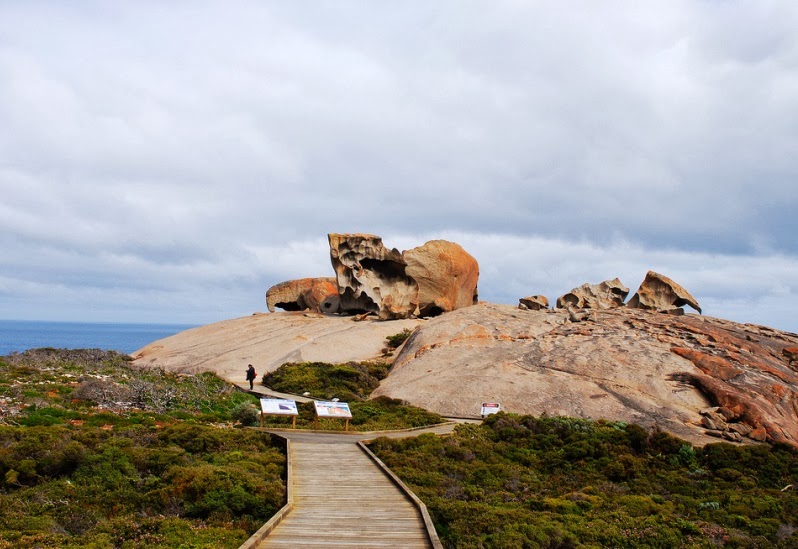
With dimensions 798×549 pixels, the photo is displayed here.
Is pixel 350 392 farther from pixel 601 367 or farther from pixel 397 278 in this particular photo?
pixel 397 278

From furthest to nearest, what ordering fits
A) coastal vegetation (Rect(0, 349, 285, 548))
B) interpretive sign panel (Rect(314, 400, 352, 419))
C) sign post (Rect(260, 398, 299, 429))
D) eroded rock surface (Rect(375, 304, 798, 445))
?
eroded rock surface (Rect(375, 304, 798, 445)), interpretive sign panel (Rect(314, 400, 352, 419)), sign post (Rect(260, 398, 299, 429)), coastal vegetation (Rect(0, 349, 285, 548))

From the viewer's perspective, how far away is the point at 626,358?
92.6 ft

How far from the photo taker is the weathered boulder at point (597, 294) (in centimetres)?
4966

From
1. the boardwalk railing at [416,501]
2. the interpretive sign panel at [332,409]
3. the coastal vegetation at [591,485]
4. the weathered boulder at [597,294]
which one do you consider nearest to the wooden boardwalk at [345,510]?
the boardwalk railing at [416,501]

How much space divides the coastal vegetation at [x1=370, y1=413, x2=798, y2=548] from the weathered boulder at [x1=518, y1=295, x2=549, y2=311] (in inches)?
1231

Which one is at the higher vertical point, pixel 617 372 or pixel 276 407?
pixel 617 372

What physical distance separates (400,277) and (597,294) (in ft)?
53.1

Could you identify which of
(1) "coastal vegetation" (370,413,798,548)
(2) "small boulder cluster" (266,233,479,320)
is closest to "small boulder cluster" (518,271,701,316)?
(2) "small boulder cluster" (266,233,479,320)

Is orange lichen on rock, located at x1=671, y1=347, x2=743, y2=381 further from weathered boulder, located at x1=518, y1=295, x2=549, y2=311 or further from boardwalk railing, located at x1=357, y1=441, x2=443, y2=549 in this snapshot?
weathered boulder, located at x1=518, y1=295, x2=549, y2=311

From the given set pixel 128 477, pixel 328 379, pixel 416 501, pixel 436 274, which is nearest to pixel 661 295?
pixel 436 274

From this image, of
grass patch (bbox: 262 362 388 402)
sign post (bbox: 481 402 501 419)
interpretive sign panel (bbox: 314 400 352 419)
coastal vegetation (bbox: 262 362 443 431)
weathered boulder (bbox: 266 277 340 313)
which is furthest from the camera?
weathered boulder (bbox: 266 277 340 313)

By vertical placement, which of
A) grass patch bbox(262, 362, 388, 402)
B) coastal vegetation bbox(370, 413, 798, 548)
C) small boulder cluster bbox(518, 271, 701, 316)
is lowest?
coastal vegetation bbox(370, 413, 798, 548)

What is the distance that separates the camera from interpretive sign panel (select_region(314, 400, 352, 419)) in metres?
21.0

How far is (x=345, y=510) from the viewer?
1168cm
